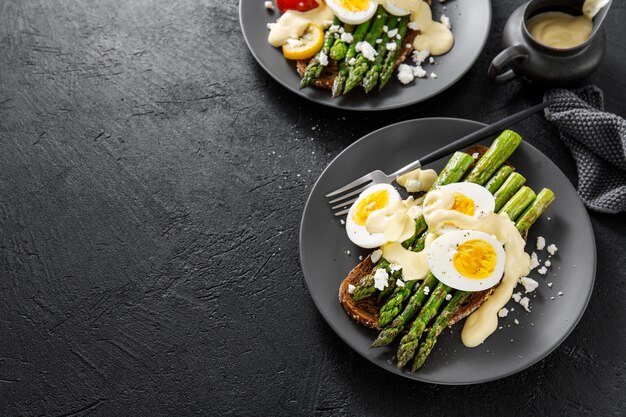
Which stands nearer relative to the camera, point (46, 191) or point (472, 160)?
point (472, 160)

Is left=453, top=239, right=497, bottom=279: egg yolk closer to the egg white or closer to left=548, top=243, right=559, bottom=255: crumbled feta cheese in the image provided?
the egg white

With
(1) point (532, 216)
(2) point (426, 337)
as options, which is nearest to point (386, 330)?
(2) point (426, 337)

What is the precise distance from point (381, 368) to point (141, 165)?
1.81 metres

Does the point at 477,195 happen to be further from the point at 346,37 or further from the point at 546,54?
the point at 346,37

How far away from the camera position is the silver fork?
3.93m

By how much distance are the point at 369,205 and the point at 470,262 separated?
0.59m

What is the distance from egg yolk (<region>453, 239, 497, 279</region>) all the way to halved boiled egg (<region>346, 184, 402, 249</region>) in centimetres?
41

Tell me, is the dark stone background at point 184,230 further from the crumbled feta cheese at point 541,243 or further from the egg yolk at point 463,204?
the egg yolk at point 463,204

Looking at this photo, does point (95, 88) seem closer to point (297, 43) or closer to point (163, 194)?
point (163, 194)

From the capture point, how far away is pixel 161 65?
4.57m

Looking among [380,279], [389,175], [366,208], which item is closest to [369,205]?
[366,208]

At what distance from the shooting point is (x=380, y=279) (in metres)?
3.62

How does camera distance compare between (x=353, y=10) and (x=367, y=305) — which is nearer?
(x=367, y=305)

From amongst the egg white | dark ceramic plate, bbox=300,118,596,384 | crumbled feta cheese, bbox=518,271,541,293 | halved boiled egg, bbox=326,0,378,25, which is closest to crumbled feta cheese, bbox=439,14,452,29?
halved boiled egg, bbox=326,0,378,25
